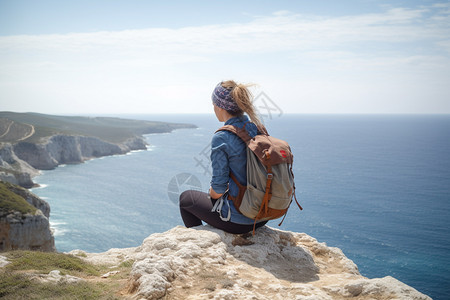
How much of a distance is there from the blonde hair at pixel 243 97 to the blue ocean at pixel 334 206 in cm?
1656

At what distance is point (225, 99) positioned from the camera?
16.7 feet

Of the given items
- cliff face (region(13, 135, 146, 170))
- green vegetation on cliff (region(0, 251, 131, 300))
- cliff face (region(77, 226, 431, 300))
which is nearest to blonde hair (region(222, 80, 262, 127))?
cliff face (region(77, 226, 431, 300))

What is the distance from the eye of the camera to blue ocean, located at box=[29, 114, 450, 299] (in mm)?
50094

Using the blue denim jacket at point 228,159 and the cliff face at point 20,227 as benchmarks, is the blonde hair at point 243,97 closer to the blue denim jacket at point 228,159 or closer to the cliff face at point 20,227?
the blue denim jacket at point 228,159

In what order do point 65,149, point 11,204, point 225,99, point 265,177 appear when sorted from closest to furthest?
1. point 265,177
2. point 225,99
3. point 11,204
4. point 65,149

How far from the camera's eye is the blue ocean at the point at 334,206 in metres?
50.1

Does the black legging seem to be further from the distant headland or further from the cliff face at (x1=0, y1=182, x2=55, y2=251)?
the distant headland

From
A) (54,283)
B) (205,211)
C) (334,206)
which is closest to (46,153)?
(334,206)

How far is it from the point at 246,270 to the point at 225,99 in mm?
2789

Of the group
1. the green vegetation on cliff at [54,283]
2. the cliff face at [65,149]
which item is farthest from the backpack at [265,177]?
the cliff face at [65,149]

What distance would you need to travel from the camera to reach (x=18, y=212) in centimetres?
3459

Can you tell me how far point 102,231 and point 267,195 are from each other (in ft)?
201

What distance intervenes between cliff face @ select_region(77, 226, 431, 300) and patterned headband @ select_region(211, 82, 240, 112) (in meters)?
2.40

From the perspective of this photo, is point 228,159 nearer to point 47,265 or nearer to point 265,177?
point 265,177
